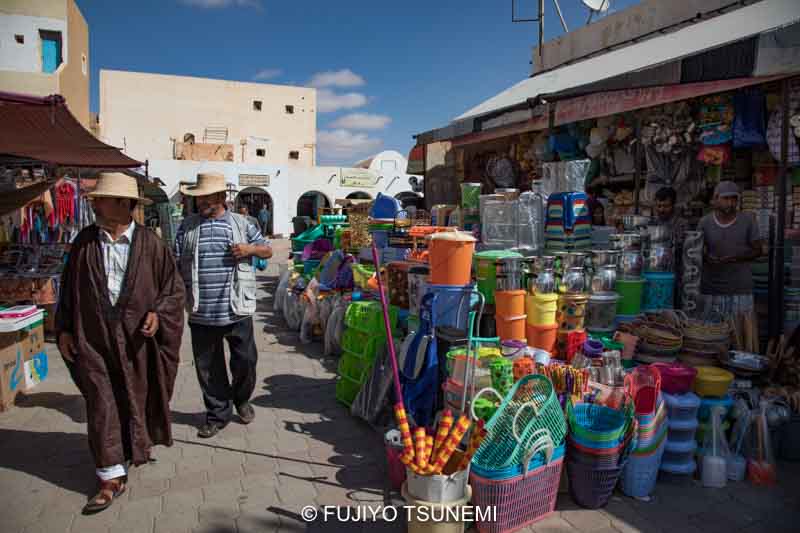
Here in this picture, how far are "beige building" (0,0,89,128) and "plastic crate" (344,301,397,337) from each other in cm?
2116

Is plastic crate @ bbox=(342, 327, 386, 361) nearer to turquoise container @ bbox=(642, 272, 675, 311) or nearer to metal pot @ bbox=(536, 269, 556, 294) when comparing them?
metal pot @ bbox=(536, 269, 556, 294)

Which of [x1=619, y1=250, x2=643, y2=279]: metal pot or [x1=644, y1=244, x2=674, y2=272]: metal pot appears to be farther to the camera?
[x1=644, y1=244, x2=674, y2=272]: metal pot

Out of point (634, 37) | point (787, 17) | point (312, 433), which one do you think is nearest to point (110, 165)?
point (312, 433)

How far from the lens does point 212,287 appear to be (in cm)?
380

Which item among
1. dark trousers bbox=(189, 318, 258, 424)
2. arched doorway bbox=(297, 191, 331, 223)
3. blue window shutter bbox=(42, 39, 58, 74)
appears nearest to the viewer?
dark trousers bbox=(189, 318, 258, 424)

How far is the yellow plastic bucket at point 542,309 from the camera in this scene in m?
3.89

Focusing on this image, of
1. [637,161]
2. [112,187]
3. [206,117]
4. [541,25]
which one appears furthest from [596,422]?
[206,117]

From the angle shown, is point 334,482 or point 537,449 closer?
point 537,449

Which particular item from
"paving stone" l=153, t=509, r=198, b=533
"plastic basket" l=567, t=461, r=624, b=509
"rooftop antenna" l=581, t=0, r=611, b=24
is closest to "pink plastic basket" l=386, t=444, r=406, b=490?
"plastic basket" l=567, t=461, r=624, b=509

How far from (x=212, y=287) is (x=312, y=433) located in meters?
1.37

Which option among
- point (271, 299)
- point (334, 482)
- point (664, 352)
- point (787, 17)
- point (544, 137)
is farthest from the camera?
point (271, 299)

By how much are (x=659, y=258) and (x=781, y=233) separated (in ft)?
3.80

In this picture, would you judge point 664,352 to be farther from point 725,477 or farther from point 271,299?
point 271,299

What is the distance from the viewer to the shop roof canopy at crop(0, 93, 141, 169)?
497 cm
